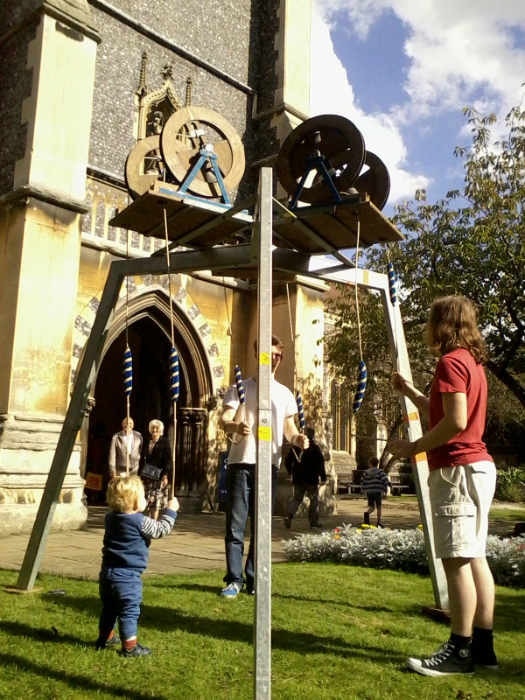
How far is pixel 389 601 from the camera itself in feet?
16.6

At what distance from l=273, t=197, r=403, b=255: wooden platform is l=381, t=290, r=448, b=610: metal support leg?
553mm

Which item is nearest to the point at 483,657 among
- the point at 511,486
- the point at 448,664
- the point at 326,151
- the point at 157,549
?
the point at 448,664

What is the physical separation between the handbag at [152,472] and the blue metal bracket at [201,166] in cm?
510

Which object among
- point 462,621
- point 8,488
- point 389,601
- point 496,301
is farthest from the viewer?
point 496,301

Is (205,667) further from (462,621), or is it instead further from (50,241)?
(50,241)

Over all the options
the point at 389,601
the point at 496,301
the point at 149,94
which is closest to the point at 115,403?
the point at 149,94

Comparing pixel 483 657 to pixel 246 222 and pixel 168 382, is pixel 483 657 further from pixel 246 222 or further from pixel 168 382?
pixel 168 382

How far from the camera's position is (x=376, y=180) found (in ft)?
16.4

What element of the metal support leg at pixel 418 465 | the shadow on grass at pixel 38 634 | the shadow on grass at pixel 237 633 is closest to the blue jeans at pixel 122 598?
the shadow on grass at pixel 38 634

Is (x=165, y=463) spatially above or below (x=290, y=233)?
below

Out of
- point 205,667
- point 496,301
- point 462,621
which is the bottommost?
point 205,667

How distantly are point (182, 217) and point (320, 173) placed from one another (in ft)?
2.98

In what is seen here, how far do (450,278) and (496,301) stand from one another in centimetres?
92

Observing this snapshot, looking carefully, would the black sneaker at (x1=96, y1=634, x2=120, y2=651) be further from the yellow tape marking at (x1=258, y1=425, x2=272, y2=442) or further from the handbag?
the handbag
